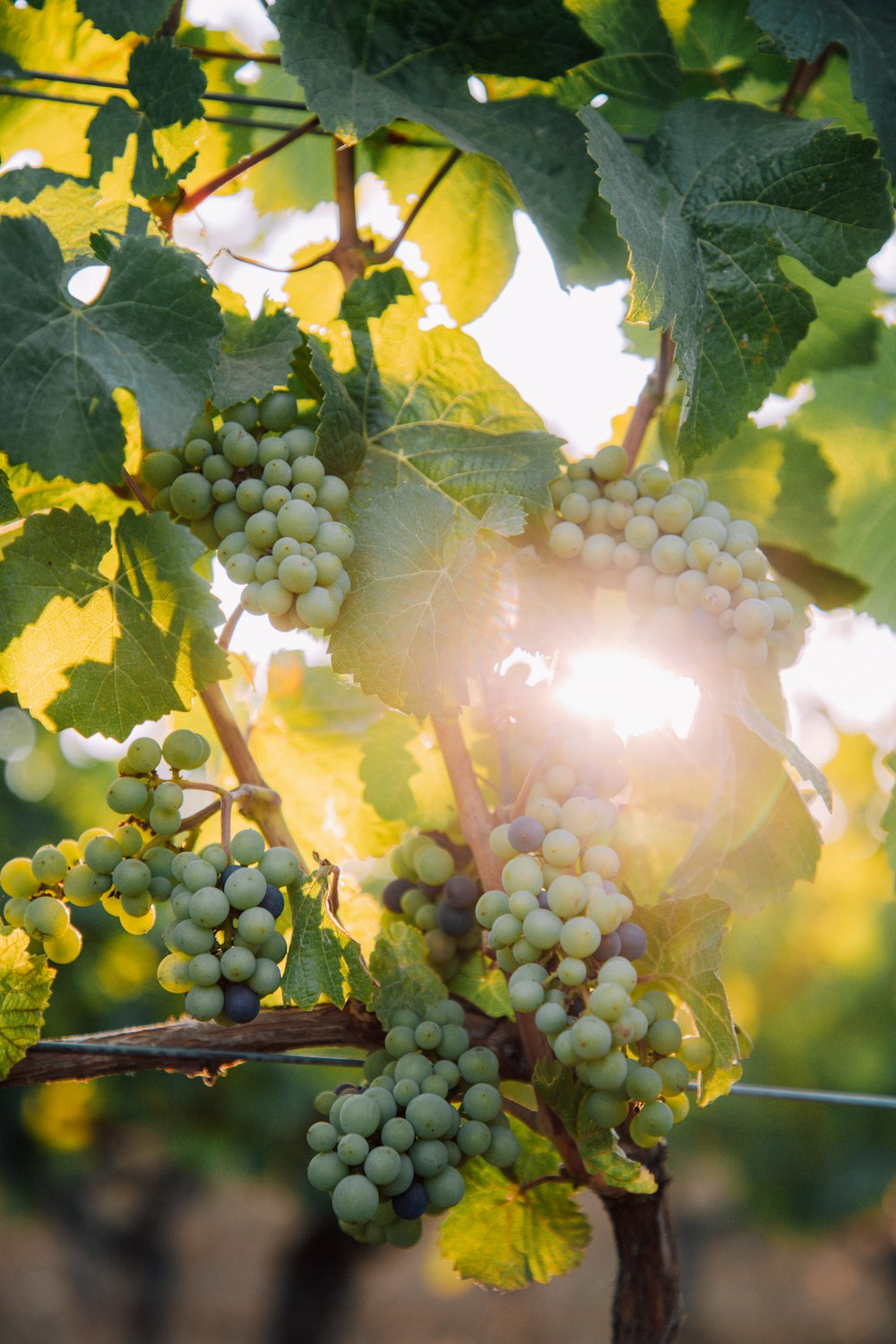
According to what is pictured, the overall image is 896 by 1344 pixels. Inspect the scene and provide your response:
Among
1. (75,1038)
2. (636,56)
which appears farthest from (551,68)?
(75,1038)

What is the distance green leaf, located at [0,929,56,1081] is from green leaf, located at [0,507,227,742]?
168 mm

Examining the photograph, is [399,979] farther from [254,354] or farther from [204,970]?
[254,354]

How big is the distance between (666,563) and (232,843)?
1.18 feet

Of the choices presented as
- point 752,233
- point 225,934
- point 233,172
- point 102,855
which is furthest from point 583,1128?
point 233,172

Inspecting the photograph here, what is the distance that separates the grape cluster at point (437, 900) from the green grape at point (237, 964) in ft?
0.74

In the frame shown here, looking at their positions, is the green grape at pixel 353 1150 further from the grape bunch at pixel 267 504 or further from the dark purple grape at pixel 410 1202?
the grape bunch at pixel 267 504

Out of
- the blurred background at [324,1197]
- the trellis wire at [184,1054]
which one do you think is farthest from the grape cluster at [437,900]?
the blurred background at [324,1197]

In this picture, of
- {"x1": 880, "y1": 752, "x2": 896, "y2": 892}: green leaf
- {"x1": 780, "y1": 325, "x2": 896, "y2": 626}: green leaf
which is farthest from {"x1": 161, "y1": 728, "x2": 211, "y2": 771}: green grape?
{"x1": 780, "y1": 325, "x2": 896, "y2": 626}: green leaf

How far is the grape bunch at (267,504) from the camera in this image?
0.67 metres

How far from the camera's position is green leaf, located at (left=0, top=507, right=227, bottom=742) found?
2.34ft

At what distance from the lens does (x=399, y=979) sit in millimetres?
810

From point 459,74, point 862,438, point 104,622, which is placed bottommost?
point 104,622

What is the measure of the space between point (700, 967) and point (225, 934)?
0.33 meters

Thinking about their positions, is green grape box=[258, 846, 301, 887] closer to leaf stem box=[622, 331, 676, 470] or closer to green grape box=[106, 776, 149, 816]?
green grape box=[106, 776, 149, 816]
